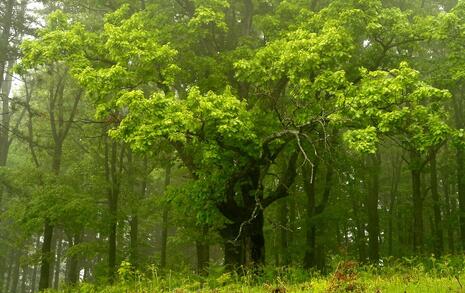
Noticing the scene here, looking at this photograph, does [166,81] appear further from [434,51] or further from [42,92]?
[42,92]

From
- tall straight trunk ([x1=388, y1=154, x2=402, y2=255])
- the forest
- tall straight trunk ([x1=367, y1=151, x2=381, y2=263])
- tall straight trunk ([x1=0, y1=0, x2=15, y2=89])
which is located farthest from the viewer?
tall straight trunk ([x1=388, y1=154, x2=402, y2=255])

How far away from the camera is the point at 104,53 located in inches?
601

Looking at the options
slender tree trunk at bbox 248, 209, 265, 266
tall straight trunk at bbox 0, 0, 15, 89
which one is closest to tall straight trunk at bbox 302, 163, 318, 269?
slender tree trunk at bbox 248, 209, 265, 266

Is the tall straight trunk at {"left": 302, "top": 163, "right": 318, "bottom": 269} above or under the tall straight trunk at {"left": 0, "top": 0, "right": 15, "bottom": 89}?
under

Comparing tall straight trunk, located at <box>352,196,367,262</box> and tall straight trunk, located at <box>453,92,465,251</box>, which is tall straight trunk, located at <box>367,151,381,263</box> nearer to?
tall straight trunk, located at <box>352,196,367,262</box>

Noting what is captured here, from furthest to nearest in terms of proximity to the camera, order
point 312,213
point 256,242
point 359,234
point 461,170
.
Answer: point 359,234
point 461,170
point 312,213
point 256,242

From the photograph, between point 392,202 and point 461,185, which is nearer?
point 461,185

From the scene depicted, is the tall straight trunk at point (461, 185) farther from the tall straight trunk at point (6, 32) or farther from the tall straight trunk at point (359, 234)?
the tall straight trunk at point (6, 32)

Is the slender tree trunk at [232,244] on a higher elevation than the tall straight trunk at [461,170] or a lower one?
lower

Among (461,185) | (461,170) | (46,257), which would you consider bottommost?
(46,257)

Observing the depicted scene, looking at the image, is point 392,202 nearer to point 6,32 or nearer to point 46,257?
point 46,257

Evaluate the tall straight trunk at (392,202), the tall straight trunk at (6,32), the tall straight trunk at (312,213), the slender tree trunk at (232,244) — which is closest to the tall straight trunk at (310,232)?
the tall straight trunk at (312,213)

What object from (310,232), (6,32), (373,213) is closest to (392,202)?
(373,213)

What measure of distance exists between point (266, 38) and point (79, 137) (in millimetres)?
14943
